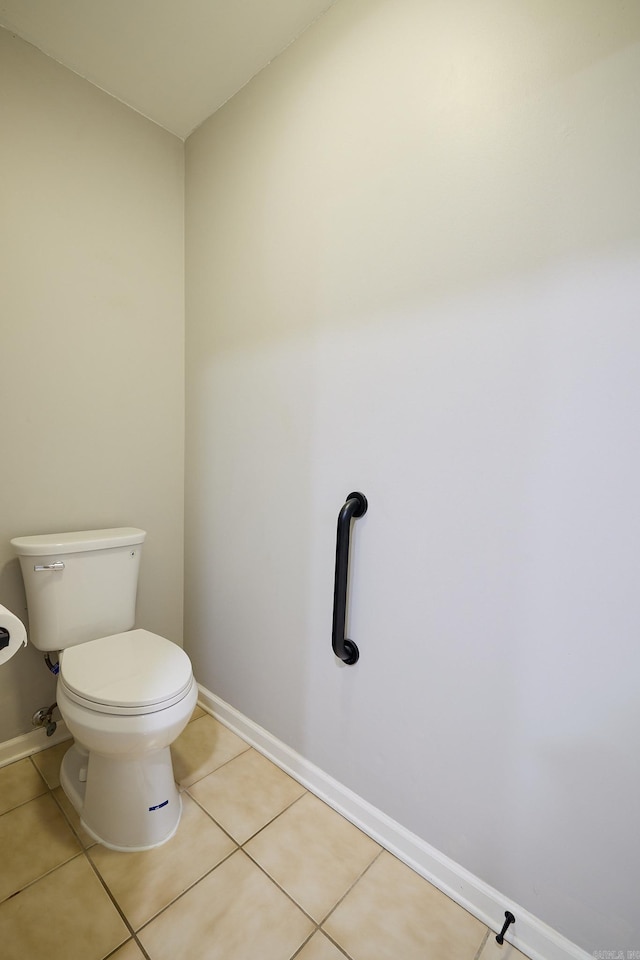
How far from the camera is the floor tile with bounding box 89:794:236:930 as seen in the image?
40.4 inches

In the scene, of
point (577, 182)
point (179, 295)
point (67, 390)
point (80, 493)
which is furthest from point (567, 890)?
point (179, 295)

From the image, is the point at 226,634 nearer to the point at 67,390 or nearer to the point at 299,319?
the point at 67,390

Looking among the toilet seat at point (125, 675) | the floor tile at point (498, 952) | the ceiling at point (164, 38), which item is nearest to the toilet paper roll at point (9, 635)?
the toilet seat at point (125, 675)

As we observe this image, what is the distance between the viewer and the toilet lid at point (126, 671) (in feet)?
3.62

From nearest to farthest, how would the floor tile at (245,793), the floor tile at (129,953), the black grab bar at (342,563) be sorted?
1. the floor tile at (129,953)
2. the black grab bar at (342,563)
3. the floor tile at (245,793)

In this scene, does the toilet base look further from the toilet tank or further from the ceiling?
the ceiling

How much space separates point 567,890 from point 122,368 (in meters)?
2.05

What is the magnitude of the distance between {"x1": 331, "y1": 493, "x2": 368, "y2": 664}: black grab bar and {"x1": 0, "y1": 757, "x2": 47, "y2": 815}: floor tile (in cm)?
113

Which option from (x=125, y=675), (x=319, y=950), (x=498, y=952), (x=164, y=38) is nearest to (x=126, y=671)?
(x=125, y=675)

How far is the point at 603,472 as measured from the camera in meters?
0.82

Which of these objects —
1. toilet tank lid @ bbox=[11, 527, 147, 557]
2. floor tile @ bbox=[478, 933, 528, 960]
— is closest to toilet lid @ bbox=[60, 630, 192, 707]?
toilet tank lid @ bbox=[11, 527, 147, 557]

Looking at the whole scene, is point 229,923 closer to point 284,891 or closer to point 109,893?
point 284,891

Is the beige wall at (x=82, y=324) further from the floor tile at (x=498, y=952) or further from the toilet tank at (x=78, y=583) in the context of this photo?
the floor tile at (x=498, y=952)

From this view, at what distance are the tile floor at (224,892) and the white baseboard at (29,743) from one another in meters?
0.09
